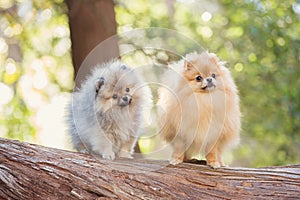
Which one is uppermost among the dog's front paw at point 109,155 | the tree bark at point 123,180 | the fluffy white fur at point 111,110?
the fluffy white fur at point 111,110

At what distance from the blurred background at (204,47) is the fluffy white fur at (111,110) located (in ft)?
4.33

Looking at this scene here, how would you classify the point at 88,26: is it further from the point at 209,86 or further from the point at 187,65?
the point at 209,86

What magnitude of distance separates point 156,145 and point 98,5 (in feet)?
4.04

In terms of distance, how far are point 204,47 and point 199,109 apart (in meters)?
1.63

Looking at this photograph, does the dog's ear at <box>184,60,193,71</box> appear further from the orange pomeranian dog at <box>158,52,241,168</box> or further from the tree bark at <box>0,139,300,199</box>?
the tree bark at <box>0,139,300,199</box>

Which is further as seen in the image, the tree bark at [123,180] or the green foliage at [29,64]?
the green foliage at [29,64]

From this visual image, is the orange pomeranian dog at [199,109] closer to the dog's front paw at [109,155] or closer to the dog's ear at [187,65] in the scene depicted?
the dog's ear at [187,65]

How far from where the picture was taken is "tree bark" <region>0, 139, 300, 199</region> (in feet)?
6.56

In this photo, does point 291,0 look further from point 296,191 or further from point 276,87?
point 296,191

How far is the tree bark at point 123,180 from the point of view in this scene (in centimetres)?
200

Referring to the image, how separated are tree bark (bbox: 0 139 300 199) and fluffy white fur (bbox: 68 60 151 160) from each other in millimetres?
106

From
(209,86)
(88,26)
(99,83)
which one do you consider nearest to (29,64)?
(88,26)

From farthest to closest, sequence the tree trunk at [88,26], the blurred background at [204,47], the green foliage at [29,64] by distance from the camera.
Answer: the green foliage at [29,64] → the blurred background at [204,47] → the tree trunk at [88,26]

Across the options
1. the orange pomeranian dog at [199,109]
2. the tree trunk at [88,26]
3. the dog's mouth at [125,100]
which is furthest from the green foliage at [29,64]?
the orange pomeranian dog at [199,109]
